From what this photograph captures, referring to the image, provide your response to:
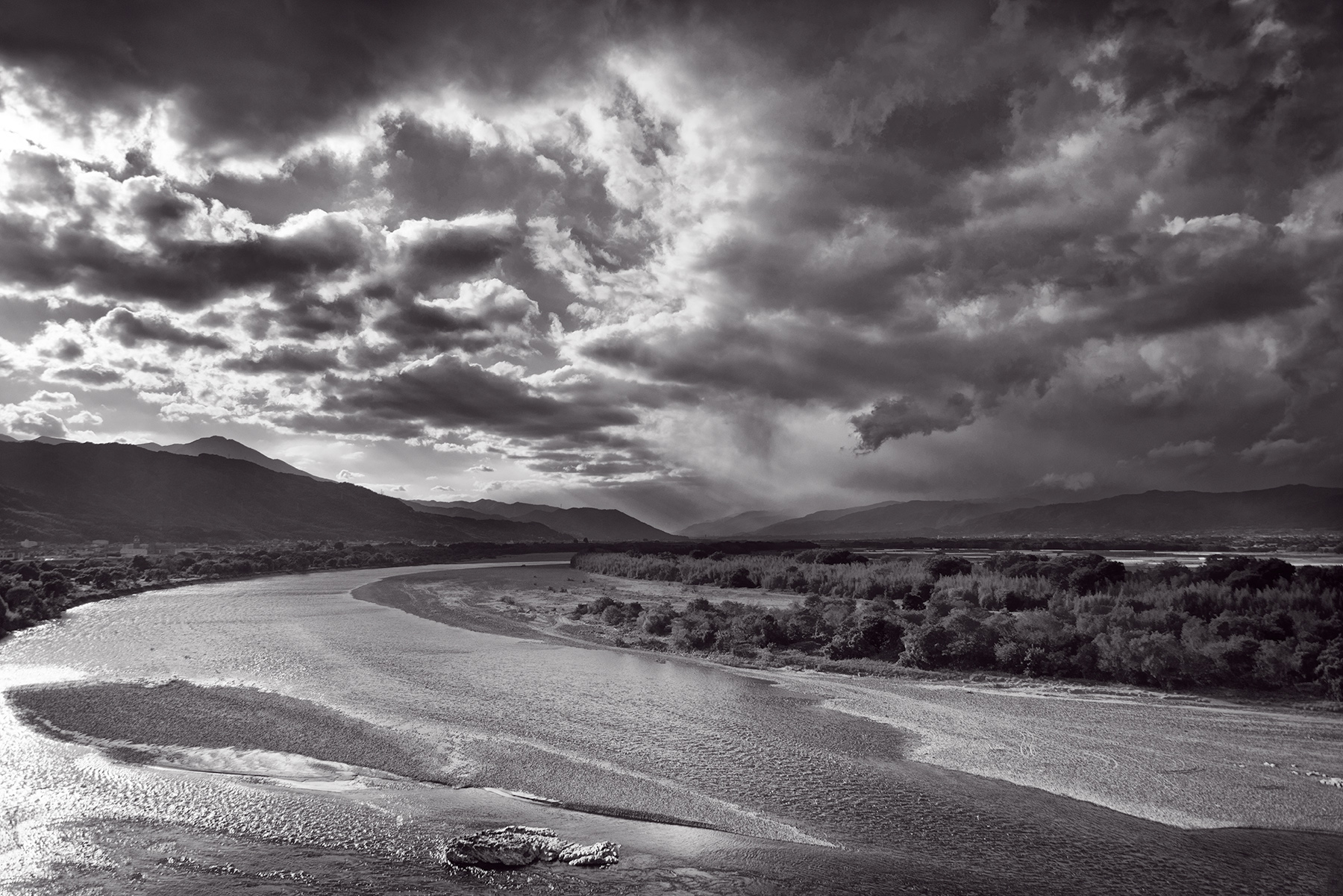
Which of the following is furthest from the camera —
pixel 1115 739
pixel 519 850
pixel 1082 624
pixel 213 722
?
pixel 1082 624

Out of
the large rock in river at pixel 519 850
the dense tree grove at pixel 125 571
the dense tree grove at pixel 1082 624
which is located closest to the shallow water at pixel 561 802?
the large rock in river at pixel 519 850

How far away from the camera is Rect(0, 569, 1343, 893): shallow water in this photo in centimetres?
705

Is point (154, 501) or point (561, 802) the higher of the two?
point (154, 501)

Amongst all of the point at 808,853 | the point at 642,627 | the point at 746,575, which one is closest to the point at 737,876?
the point at 808,853

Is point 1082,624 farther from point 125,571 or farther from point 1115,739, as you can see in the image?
point 125,571

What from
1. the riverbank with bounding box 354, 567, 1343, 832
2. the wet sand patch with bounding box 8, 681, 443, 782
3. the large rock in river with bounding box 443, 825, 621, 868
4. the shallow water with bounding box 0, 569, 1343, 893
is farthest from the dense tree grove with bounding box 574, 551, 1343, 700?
the large rock in river with bounding box 443, 825, 621, 868

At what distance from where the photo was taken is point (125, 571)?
154 ft

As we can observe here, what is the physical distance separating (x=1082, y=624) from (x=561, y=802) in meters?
15.3

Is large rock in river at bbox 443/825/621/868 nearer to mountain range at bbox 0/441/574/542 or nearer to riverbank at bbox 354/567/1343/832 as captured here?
riverbank at bbox 354/567/1343/832

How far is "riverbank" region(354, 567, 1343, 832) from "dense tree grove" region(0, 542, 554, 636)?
25.8 m

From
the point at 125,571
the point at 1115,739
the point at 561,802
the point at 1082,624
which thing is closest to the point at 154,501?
the point at 125,571

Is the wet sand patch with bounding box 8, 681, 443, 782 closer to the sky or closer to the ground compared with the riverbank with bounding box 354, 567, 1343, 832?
closer to the ground

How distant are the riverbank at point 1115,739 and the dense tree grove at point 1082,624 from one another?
1.06 meters

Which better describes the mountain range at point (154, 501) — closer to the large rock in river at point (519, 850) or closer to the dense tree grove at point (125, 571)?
the dense tree grove at point (125, 571)
